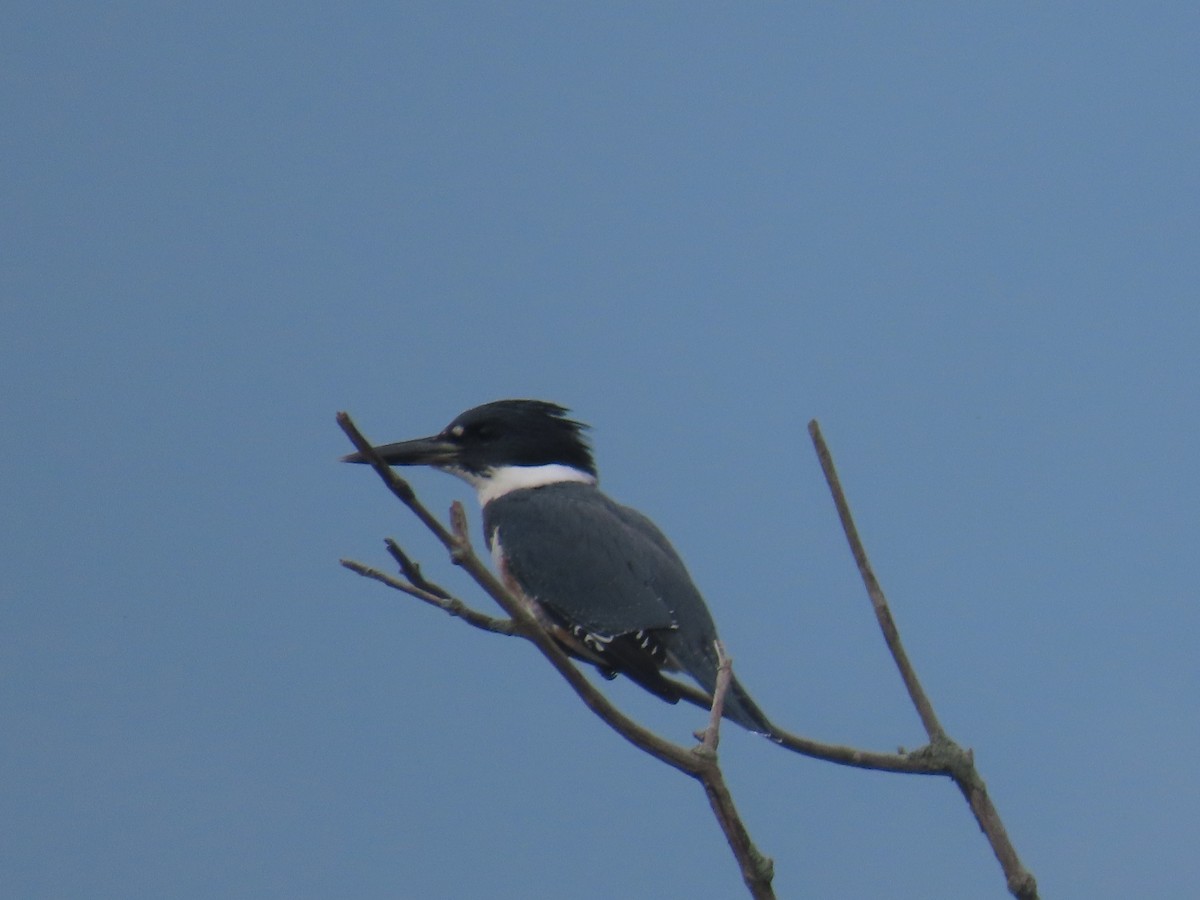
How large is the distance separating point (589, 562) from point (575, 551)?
6 centimetres

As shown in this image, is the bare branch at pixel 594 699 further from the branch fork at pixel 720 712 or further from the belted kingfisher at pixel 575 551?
the belted kingfisher at pixel 575 551

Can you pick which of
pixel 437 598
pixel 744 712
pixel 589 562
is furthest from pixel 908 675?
pixel 589 562

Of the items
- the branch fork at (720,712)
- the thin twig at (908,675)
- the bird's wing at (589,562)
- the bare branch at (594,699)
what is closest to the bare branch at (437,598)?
the branch fork at (720,712)

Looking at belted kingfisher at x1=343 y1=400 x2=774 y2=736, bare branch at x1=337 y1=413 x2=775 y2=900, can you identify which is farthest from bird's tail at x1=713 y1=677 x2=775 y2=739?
bare branch at x1=337 y1=413 x2=775 y2=900

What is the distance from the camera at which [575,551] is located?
133 inches

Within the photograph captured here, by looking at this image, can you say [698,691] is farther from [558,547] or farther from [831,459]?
A: [831,459]

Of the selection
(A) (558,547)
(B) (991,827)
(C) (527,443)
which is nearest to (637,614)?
(A) (558,547)

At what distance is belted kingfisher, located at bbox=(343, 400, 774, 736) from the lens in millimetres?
3137

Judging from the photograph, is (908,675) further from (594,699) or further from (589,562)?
(589,562)

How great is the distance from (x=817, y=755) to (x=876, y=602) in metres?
0.22

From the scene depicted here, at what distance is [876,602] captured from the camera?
1.71 metres

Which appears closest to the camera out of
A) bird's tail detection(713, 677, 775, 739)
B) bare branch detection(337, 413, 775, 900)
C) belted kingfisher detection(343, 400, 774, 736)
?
bare branch detection(337, 413, 775, 900)

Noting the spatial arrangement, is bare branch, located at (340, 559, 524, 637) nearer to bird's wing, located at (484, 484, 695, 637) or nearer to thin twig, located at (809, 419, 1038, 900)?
thin twig, located at (809, 419, 1038, 900)

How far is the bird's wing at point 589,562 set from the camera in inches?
126
